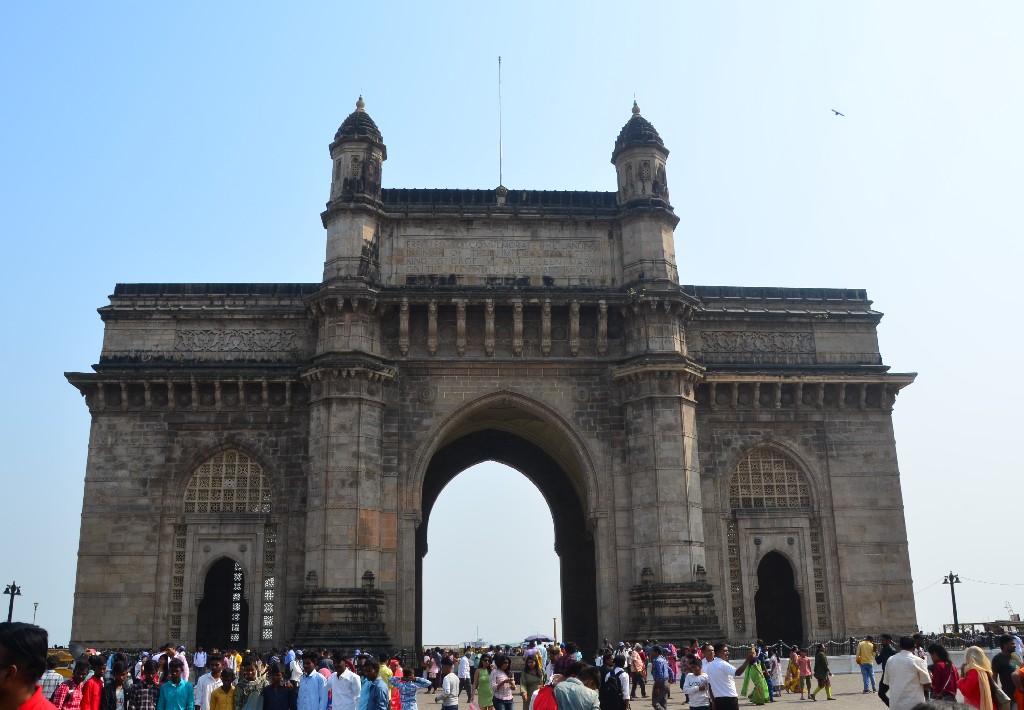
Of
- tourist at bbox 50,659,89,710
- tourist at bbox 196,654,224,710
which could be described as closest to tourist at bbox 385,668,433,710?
tourist at bbox 196,654,224,710

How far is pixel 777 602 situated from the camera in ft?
103

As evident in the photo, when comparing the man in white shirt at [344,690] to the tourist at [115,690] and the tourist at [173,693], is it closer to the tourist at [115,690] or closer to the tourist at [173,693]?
the tourist at [173,693]

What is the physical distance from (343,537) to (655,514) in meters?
8.36

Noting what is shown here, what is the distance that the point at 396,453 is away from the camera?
27.6 m

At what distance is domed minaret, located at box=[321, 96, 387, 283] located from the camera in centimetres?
2853

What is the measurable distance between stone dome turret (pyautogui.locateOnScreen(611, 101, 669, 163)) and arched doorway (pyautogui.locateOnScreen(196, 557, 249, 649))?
58.0ft

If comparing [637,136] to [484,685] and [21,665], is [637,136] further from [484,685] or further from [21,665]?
[21,665]

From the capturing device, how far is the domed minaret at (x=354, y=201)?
2853cm

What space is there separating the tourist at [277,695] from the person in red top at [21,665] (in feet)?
27.3

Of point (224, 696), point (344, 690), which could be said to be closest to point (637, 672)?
point (344, 690)

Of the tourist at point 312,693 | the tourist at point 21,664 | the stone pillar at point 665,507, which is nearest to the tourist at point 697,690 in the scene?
the tourist at point 312,693

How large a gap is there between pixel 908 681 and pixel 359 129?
77.5ft

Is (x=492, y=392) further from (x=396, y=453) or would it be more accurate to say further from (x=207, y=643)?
(x=207, y=643)

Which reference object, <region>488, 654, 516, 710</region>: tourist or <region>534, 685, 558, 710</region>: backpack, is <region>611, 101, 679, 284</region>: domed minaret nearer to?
<region>488, 654, 516, 710</region>: tourist
